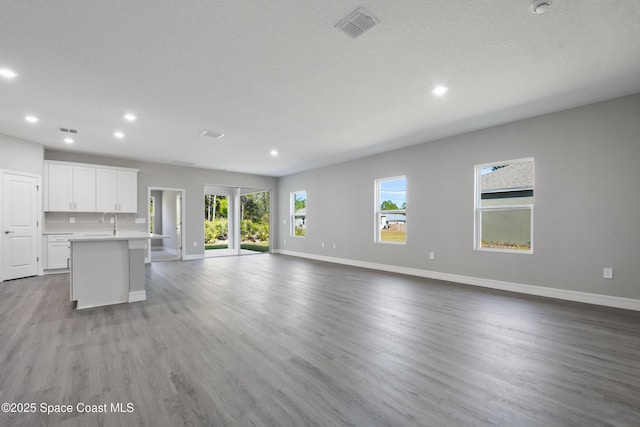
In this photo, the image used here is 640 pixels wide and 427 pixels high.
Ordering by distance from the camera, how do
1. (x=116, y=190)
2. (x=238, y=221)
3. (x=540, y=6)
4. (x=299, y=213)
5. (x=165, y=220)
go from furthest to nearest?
(x=165, y=220)
(x=238, y=221)
(x=299, y=213)
(x=116, y=190)
(x=540, y=6)

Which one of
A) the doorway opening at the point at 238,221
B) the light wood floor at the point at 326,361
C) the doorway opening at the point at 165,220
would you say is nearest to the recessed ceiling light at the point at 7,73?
the light wood floor at the point at 326,361

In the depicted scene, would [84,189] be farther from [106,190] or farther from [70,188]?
Result: [106,190]

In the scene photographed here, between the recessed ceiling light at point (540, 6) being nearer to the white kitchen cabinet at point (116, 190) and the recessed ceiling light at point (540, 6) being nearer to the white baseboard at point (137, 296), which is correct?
the white baseboard at point (137, 296)

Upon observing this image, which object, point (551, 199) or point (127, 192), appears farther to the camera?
point (127, 192)

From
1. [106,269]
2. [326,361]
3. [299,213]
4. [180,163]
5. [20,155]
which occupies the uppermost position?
[180,163]

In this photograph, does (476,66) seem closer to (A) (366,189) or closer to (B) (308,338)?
(B) (308,338)

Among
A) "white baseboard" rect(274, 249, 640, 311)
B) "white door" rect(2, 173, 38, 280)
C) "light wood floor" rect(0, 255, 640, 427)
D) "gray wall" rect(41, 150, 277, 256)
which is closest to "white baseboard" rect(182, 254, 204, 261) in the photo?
"gray wall" rect(41, 150, 277, 256)

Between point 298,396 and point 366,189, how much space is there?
560 cm

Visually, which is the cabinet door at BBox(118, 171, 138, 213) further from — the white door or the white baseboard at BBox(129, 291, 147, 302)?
the white baseboard at BBox(129, 291, 147, 302)

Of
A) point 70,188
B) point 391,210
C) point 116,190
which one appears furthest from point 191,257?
point 391,210

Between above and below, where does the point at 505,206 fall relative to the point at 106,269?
above

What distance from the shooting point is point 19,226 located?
5527 mm

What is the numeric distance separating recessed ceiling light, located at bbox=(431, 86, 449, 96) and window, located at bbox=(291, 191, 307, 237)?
229 inches

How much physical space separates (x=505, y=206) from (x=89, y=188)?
843 centimetres
